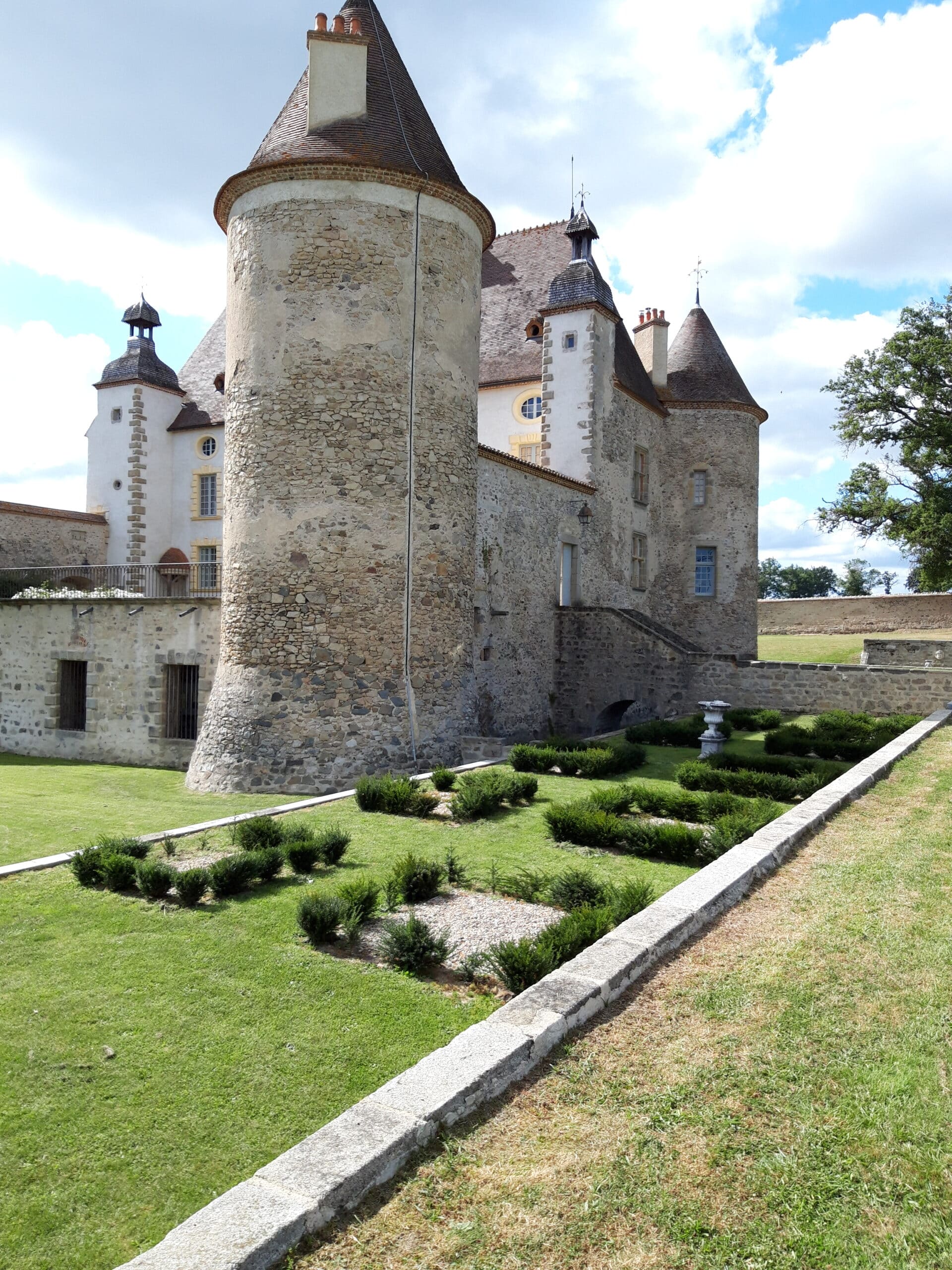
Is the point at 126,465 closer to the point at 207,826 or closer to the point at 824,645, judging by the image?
the point at 207,826

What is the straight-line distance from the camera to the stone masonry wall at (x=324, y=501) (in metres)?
12.6

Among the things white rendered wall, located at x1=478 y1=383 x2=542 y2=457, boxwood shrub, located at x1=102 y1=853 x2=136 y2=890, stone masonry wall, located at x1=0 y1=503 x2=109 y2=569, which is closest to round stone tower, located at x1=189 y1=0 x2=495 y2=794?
boxwood shrub, located at x1=102 y1=853 x2=136 y2=890

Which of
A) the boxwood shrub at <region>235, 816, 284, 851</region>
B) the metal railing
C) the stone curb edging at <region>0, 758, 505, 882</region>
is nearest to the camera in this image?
the stone curb edging at <region>0, 758, 505, 882</region>

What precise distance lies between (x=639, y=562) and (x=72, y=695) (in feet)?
48.8

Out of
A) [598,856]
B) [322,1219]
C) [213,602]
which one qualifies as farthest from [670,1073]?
[213,602]

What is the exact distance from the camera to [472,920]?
651 centimetres

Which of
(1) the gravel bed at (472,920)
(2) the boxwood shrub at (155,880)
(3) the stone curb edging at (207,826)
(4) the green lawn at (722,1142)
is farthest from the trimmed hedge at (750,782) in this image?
(2) the boxwood shrub at (155,880)

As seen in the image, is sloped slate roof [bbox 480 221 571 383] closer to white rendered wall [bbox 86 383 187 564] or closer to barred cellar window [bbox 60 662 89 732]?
white rendered wall [bbox 86 383 187 564]

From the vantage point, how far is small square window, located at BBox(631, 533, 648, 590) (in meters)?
24.3

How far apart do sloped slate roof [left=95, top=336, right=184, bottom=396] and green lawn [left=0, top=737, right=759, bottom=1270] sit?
66.1 ft

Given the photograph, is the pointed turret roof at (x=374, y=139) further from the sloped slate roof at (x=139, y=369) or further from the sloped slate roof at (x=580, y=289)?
the sloped slate roof at (x=139, y=369)

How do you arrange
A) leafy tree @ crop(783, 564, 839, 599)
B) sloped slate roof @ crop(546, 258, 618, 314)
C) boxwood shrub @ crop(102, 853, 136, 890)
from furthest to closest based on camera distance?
leafy tree @ crop(783, 564, 839, 599), sloped slate roof @ crop(546, 258, 618, 314), boxwood shrub @ crop(102, 853, 136, 890)

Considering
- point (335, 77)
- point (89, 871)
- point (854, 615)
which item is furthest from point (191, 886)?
point (854, 615)

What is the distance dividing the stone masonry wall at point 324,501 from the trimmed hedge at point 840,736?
17.5ft
